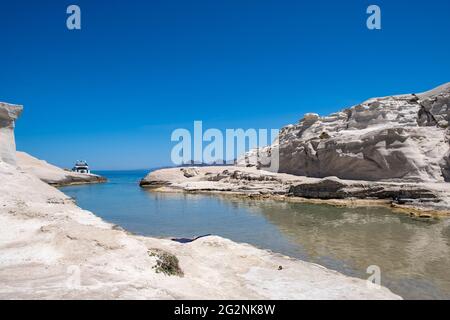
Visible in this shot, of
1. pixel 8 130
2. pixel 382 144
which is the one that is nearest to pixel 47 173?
pixel 8 130

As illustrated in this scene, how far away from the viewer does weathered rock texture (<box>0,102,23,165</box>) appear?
94.7 ft

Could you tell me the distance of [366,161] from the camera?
35594mm

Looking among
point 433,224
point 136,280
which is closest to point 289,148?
point 433,224

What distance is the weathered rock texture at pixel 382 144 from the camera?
32.1 meters

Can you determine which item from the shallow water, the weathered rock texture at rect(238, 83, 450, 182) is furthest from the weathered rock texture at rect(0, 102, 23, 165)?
the weathered rock texture at rect(238, 83, 450, 182)

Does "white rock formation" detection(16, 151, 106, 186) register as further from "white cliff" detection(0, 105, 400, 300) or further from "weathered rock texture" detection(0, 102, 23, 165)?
"white cliff" detection(0, 105, 400, 300)

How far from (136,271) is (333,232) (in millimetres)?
13142

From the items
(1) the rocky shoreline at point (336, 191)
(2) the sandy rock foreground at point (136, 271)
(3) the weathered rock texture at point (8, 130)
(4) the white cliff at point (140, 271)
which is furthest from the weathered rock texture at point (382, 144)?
(3) the weathered rock texture at point (8, 130)

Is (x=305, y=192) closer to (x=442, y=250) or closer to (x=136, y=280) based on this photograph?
(x=442, y=250)

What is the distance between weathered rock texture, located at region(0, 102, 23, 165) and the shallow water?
797cm

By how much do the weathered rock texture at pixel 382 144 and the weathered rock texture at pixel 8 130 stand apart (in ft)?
98.9

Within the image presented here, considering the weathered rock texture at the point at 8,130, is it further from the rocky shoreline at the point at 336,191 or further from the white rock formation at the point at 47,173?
the white rock formation at the point at 47,173

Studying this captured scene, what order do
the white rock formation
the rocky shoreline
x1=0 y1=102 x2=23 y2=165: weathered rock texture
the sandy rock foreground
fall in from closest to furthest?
the sandy rock foreground < the rocky shoreline < x1=0 y1=102 x2=23 y2=165: weathered rock texture < the white rock formation
